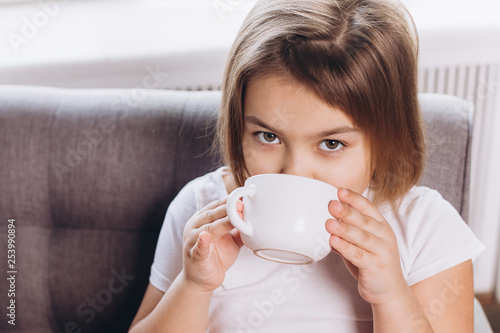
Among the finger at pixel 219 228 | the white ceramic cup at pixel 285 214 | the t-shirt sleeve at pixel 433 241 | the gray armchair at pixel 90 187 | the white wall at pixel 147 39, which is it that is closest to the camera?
the white ceramic cup at pixel 285 214

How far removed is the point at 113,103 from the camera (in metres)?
1.26

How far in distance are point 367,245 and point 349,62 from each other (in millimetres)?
288

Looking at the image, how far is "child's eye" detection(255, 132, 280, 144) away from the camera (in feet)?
2.90

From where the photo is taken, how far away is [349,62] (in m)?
0.84

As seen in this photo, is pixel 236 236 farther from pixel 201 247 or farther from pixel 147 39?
pixel 147 39

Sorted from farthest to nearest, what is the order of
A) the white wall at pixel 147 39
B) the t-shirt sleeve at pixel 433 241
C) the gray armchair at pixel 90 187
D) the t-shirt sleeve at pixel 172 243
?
the white wall at pixel 147 39 < the gray armchair at pixel 90 187 < the t-shirt sleeve at pixel 172 243 < the t-shirt sleeve at pixel 433 241

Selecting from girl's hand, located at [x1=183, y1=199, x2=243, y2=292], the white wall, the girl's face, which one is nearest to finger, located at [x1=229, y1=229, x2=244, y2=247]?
girl's hand, located at [x1=183, y1=199, x2=243, y2=292]

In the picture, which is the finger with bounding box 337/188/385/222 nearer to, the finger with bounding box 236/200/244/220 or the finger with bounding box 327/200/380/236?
the finger with bounding box 327/200/380/236

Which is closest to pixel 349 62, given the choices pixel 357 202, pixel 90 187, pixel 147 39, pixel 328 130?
pixel 328 130

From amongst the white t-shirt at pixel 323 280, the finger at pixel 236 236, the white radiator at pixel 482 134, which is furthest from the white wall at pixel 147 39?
the finger at pixel 236 236

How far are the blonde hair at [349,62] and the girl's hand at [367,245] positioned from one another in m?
0.15

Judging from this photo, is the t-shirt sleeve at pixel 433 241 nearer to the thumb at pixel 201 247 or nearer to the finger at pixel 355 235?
the finger at pixel 355 235

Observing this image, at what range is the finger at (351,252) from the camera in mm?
751

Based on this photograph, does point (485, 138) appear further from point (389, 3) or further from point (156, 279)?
point (156, 279)
